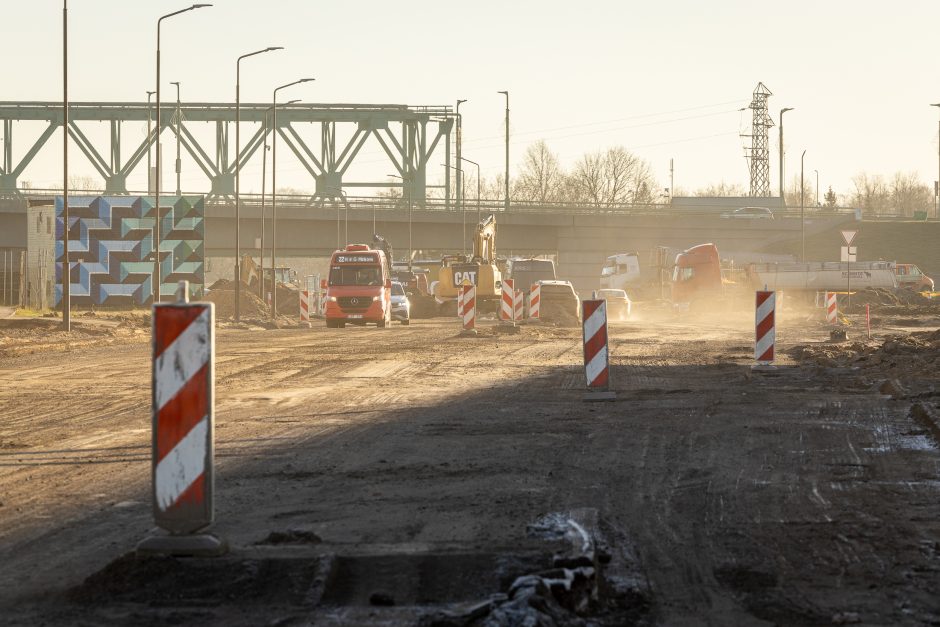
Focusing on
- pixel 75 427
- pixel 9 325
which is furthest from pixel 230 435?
pixel 9 325

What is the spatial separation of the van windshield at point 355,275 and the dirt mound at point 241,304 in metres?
12.7

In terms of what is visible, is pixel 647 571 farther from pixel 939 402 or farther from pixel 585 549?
pixel 939 402

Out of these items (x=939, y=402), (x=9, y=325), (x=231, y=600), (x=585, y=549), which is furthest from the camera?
(x=9, y=325)

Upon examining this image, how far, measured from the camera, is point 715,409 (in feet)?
48.5

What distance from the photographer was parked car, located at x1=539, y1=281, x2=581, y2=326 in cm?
4647

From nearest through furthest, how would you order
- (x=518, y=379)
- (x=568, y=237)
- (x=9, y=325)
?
(x=518, y=379) → (x=9, y=325) → (x=568, y=237)

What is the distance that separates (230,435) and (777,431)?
5269 millimetres

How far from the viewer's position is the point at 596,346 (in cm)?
1636

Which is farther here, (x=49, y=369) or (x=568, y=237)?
(x=568, y=237)

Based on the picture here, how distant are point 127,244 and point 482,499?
50569 millimetres

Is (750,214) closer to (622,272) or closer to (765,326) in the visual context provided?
(622,272)

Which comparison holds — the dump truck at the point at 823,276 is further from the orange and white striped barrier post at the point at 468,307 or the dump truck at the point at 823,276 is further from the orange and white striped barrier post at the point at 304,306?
the orange and white striped barrier post at the point at 468,307

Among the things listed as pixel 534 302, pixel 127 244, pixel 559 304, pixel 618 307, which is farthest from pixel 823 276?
pixel 127 244

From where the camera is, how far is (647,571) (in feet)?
21.2
